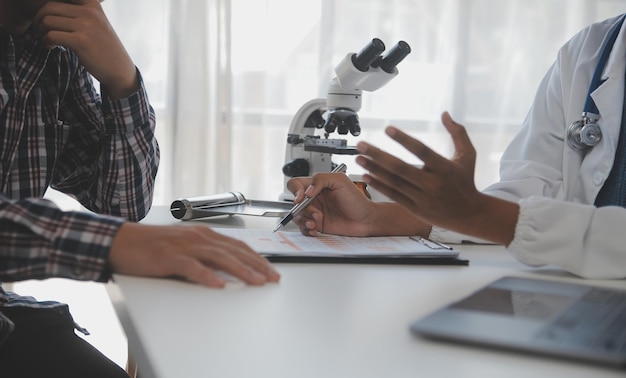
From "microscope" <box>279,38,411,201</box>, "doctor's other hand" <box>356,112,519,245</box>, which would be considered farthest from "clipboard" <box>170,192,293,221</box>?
"doctor's other hand" <box>356,112,519,245</box>

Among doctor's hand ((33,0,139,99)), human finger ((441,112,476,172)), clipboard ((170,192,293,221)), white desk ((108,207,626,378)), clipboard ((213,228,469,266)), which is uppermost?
doctor's hand ((33,0,139,99))

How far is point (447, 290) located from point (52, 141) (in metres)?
0.78

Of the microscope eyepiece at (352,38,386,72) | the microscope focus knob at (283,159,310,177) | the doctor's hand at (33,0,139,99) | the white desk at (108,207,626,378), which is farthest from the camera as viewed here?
the microscope focus knob at (283,159,310,177)

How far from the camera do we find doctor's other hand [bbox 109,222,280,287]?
0.79 metres

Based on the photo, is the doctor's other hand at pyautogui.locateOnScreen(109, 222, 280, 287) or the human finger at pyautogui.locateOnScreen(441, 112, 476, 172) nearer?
the doctor's other hand at pyautogui.locateOnScreen(109, 222, 280, 287)

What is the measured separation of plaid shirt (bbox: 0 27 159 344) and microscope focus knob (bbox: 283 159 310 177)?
40 centimetres

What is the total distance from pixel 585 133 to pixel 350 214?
535 mm

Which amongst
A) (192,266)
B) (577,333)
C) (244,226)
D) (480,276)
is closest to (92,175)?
(244,226)

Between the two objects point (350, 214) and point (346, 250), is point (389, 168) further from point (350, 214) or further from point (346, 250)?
point (350, 214)

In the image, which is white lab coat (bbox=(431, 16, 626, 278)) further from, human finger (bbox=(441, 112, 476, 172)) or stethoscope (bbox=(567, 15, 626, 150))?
human finger (bbox=(441, 112, 476, 172))

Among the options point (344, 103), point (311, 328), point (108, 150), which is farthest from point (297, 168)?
point (311, 328)

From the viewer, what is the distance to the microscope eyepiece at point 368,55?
1.58 metres

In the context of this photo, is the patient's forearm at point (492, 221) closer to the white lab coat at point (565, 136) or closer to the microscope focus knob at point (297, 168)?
the white lab coat at point (565, 136)

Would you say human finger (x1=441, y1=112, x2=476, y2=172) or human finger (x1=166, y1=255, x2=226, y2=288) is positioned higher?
human finger (x1=441, y1=112, x2=476, y2=172)
